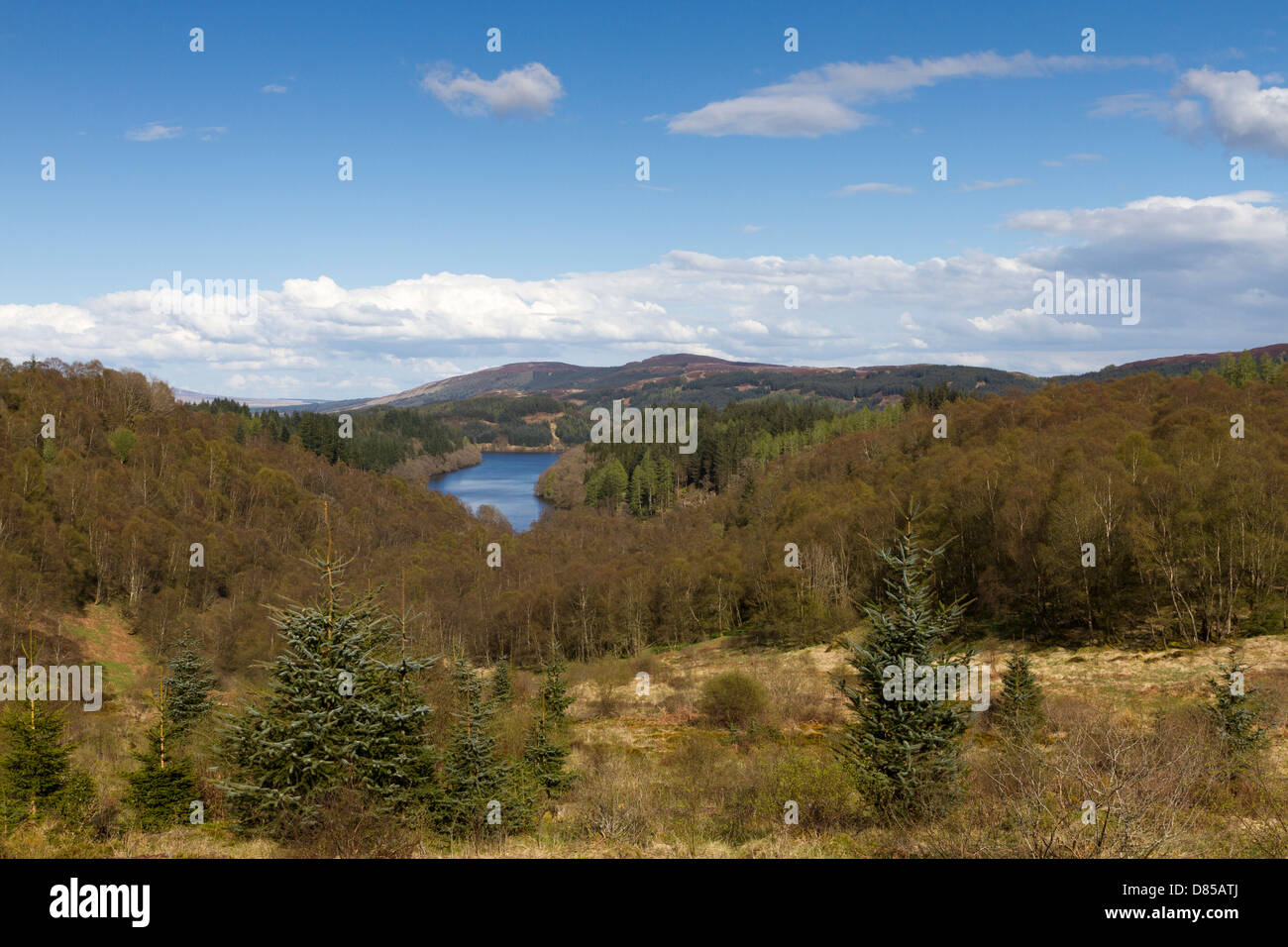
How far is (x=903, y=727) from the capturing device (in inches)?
720

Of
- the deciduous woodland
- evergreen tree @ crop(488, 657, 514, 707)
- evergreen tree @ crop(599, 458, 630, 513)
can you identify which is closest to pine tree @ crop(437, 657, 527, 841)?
the deciduous woodland

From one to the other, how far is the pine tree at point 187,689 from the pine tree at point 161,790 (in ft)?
45.4

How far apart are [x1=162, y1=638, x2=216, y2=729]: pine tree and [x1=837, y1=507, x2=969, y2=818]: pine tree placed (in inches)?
1129

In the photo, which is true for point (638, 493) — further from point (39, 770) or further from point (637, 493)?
point (39, 770)

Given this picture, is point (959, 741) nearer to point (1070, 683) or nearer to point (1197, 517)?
point (1070, 683)

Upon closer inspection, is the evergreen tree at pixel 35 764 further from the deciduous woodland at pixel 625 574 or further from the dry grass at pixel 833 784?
the dry grass at pixel 833 784

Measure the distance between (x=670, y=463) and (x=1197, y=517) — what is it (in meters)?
120

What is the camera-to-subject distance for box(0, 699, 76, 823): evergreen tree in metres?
19.6

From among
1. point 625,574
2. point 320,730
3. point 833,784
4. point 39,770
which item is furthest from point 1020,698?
point 625,574

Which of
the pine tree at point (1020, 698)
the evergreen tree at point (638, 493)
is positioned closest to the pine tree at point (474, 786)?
the pine tree at point (1020, 698)

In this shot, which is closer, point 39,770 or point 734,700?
point 39,770

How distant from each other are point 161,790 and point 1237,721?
99.1 ft

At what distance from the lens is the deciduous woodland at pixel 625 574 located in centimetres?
1961

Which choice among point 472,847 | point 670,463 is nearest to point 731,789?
point 472,847
